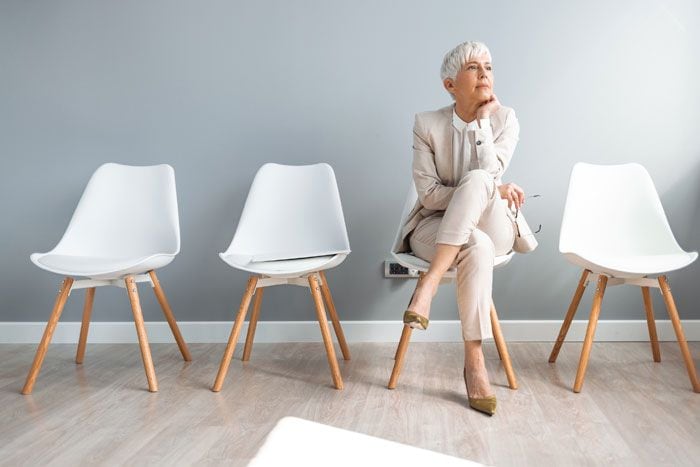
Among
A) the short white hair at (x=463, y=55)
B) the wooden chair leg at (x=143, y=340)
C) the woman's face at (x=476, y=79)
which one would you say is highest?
the short white hair at (x=463, y=55)

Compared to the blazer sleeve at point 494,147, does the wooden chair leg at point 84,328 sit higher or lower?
lower

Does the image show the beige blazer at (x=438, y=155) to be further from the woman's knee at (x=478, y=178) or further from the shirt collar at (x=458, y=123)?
the woman's knee at (x=478, y=178)

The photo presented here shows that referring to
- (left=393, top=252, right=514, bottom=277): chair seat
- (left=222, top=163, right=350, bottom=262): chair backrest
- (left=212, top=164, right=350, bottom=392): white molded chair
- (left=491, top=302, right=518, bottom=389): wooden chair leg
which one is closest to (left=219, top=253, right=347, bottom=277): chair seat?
(left=212, top=164, right=350, bottom=392): white molded chair

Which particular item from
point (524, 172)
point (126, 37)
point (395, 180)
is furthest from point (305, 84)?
point (524, 172)

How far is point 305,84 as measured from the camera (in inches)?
116

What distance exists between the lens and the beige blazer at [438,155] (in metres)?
2.28

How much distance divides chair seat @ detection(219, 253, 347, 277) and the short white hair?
77 cm

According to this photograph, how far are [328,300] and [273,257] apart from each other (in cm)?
34

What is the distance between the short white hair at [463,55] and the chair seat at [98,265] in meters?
1.22

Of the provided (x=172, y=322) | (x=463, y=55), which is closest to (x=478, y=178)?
(x=463, y=55)

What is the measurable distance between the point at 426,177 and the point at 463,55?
0.43 m

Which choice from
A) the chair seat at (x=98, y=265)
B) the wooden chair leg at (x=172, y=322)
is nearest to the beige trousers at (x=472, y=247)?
the chair seat at (x=98, y=265)

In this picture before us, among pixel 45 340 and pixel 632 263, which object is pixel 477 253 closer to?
pixel 632 263

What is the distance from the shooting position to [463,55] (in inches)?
89.3
